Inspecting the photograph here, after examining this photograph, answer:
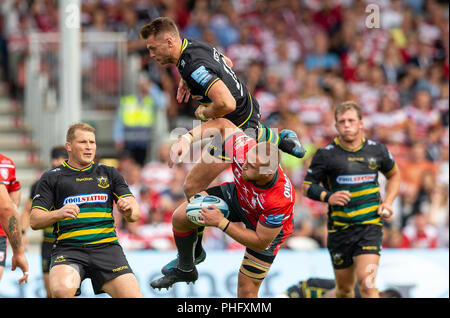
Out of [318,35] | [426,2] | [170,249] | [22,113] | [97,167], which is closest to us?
[97,167]

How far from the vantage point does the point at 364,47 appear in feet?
54.2

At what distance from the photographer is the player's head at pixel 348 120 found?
842 cm

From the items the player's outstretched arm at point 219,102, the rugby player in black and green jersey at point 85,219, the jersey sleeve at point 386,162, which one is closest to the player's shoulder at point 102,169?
the rugby player in black and green jersey at point 85,219

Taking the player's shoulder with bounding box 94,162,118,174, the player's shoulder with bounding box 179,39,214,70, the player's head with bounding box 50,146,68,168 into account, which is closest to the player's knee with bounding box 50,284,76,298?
the player's shoulder with bounding box 94,162,118,174

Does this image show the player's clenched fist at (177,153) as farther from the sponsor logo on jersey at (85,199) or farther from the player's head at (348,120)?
the player's head at (348,120)

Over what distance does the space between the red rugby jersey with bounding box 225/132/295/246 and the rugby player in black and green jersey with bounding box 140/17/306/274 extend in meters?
0.25

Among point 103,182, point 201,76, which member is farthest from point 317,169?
point 103,182

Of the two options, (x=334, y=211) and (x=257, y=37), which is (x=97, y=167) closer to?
(x=334, y=211)

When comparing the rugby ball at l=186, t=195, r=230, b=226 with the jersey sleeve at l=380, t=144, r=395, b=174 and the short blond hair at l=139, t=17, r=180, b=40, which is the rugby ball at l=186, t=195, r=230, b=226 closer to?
the short blond hair at l=139, t=17, r=180, b=40

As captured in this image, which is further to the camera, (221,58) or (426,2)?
(426,2)

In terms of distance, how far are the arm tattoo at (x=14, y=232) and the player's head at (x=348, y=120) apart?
11.4 ft
